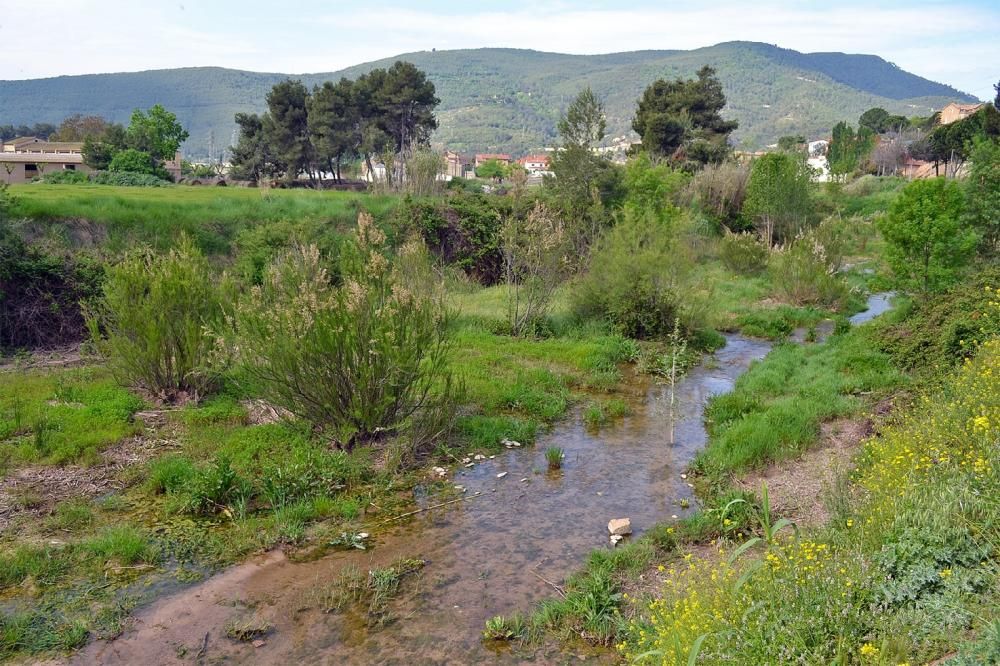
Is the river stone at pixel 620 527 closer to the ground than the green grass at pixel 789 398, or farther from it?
closer to the ground

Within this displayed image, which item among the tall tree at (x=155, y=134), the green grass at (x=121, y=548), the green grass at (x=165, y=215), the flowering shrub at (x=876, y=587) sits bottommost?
the green grass at (x=121, y=548)

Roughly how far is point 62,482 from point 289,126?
155ft

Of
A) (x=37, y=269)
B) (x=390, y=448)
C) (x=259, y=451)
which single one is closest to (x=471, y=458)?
(x=390, y=448)

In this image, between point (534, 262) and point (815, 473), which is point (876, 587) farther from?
point (534, 262)

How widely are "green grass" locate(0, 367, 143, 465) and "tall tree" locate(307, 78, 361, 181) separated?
4034 centimetres

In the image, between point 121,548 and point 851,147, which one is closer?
point 121,548

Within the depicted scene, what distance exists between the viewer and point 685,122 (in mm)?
44906

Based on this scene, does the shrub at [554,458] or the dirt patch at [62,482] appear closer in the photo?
the dirt patch at [62,482]

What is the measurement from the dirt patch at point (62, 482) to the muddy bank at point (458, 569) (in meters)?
2.59

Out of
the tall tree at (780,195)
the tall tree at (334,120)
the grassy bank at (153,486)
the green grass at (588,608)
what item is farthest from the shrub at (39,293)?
the tall tree at (334,120)

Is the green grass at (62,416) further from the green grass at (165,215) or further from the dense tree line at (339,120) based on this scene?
the dense tree line at (339,120)

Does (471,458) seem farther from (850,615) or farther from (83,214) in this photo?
(83,214)

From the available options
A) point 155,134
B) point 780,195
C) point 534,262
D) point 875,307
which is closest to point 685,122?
point 780,195

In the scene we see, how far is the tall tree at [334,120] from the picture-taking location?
49.8m
